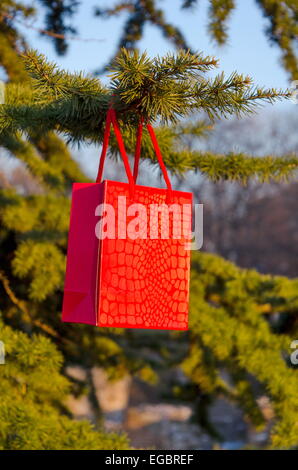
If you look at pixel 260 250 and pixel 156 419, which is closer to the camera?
pixel 156 419

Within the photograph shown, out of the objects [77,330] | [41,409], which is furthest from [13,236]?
[41,409]

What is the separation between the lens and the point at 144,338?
215cm

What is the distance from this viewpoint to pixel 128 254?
0.66m

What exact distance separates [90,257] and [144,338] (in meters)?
1.53

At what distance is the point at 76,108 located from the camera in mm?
687

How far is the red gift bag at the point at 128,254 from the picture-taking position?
2.12ft

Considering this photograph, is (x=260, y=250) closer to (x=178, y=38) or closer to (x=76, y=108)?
(x=178, y=38)

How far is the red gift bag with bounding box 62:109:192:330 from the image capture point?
0.65 meters

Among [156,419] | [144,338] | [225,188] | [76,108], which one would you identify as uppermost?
[225,188]

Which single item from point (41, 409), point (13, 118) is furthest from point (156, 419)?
point (13, 118)
